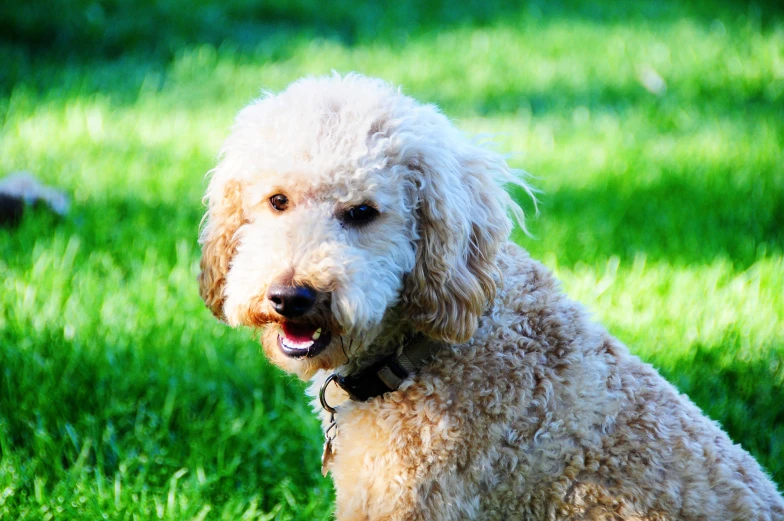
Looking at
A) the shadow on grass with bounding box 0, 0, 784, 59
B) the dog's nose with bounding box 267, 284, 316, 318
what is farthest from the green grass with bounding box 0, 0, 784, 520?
the dog's nose with bounding box 267, 284, 316, 318

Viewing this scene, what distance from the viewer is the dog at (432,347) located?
7.84 ft

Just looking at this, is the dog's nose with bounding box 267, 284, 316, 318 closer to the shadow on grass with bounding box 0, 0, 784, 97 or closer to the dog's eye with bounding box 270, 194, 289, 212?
the dog's eye with bounding box 270, 194, 289, 212

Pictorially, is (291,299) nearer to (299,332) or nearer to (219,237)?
(299,332)

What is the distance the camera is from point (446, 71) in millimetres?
8617

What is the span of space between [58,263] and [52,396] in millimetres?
1228

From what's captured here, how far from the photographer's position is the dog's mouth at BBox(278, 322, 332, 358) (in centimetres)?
244

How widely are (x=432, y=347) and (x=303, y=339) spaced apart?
43 cm

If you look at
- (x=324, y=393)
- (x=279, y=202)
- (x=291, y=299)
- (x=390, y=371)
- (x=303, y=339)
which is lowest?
(x=324, y=393)

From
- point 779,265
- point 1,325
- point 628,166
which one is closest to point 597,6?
point 628,166

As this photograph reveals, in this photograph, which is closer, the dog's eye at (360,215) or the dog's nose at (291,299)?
the dog's nose at (291,299)

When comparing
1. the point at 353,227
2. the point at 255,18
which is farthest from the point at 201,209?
the point at 255,18

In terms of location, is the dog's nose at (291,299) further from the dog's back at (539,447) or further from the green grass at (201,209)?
the green grass at (201,209)

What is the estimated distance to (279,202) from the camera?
260 centimetres

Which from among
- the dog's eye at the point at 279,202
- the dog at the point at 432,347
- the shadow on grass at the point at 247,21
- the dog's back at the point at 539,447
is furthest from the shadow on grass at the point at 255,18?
the dog's back at the point at 539,447
